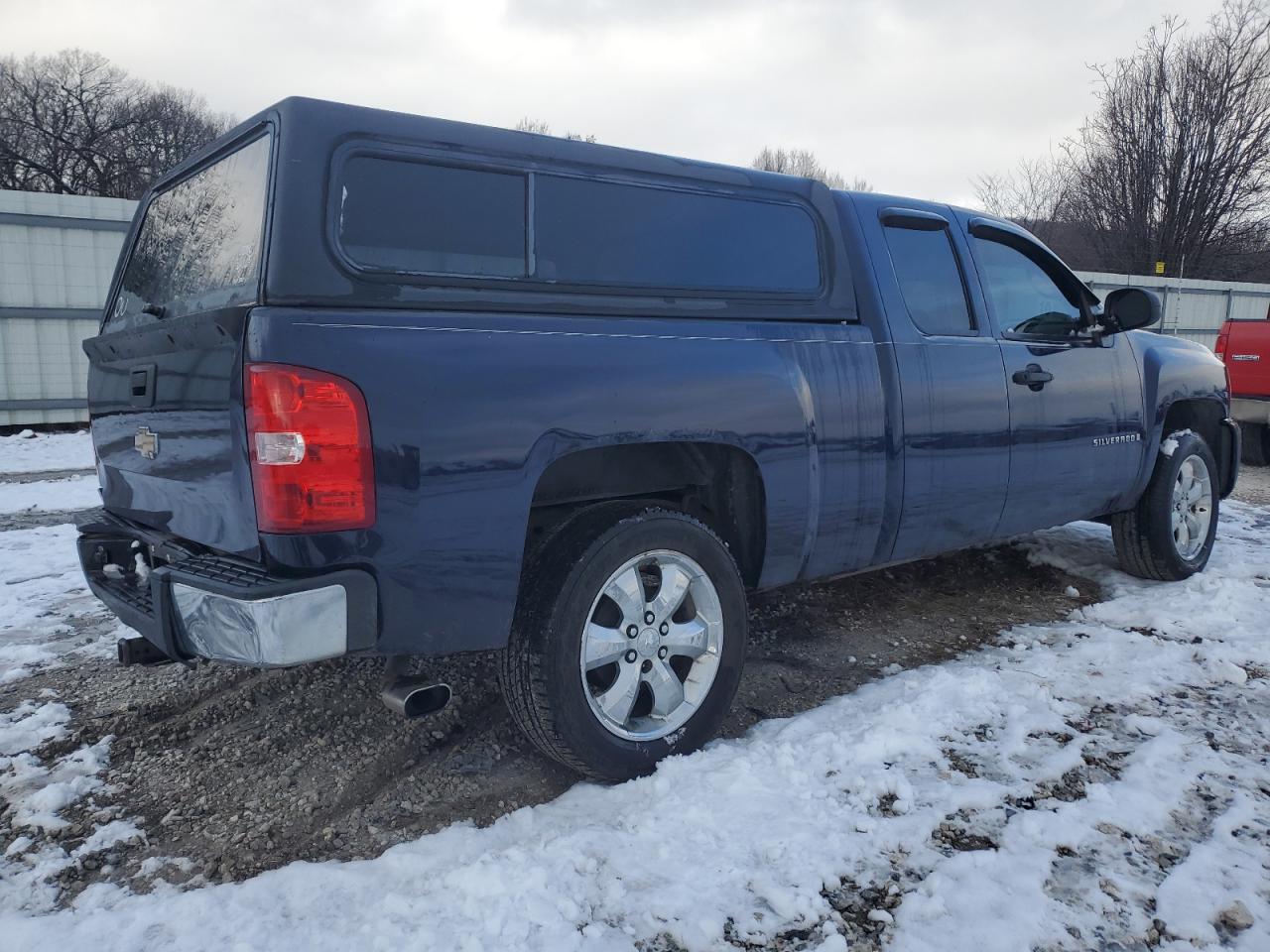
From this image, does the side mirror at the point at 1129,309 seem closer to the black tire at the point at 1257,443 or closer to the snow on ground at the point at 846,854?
the snow on ground at the point at 846,854

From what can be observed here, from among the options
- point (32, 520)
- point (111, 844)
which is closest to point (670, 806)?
point (111, 844)

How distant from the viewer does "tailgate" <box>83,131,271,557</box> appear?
2.30 metres

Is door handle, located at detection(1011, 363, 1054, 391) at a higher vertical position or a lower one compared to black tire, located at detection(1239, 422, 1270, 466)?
higher

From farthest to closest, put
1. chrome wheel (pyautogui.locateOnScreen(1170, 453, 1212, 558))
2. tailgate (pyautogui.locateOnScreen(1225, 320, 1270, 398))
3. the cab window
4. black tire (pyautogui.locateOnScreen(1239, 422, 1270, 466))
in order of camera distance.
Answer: black tire (pyautogui.locateOnScreen(1239, 422, 1270, 466)), tailgate (pyautogui.locateOnScreen(1225, 320, 1270, 398)), chrome wheel (pyautogui.locateOnScreen(1170, 453, 1212, 558)), the cab window

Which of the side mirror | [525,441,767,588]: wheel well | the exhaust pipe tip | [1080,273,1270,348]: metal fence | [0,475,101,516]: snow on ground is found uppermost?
[1080,273,1270,348]: metal fence

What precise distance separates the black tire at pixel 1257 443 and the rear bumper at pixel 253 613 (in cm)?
1101

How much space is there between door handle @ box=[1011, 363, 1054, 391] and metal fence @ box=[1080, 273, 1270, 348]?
16371mm

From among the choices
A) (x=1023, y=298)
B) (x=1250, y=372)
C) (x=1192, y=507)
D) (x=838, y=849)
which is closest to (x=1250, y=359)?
(x=1250, y=372)

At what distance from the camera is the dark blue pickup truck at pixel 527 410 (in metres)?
2.23

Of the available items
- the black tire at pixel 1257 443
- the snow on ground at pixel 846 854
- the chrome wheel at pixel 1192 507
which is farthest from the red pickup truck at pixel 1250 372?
the snow on ground at pixel 846 854

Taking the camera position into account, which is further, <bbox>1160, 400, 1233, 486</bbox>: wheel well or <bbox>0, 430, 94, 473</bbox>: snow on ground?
<bbox>0, 430, 94, 473</bbox>: snow on ground

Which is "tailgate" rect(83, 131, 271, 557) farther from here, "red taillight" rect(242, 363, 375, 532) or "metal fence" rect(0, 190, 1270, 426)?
"metal fence" rect(0, 190, 1270, 426)

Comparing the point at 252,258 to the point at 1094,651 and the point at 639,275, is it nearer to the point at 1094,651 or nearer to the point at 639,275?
the point at 639,275

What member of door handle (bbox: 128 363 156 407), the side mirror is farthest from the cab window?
door handle (bbox: 128 363 156 407)
